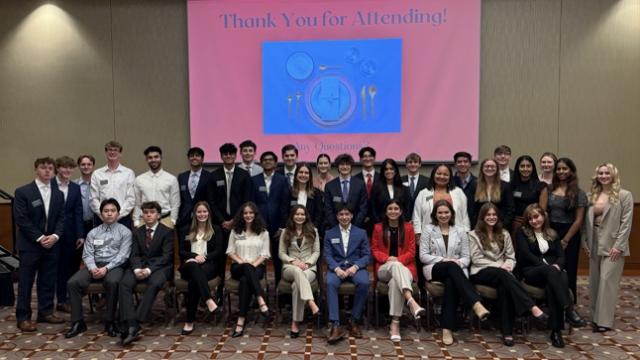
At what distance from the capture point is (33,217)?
12.7 feet

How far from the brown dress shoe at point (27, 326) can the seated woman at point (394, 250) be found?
2.92 meters

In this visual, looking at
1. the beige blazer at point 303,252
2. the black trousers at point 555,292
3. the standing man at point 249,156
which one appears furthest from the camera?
the standing man at point 249,156

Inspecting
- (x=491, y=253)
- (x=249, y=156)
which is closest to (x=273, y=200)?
(x=249, y=156)

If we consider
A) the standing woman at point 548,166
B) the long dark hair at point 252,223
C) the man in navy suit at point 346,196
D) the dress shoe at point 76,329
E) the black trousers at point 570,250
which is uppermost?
the standing woman at point 548,166

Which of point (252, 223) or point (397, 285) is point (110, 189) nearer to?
point (252, 223)

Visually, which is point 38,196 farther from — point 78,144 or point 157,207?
point 78,144

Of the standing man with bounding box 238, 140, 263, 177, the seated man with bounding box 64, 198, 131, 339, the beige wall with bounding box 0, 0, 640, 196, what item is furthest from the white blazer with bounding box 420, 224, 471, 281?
the seated man with bounding box 64, 198, 131, 339

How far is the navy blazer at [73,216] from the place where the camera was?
13.6ft

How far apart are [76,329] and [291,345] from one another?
1.77m

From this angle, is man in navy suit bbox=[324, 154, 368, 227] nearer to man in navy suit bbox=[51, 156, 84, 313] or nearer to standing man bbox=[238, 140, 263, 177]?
standing man bbox=[238, 140, 263, 177]

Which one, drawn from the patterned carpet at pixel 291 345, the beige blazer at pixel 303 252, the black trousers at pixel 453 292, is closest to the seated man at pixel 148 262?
the patterned carpet at pixel 291 345

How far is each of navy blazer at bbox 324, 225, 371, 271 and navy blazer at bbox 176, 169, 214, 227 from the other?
1.33m

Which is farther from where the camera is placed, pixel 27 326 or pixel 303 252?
pixel 303 252

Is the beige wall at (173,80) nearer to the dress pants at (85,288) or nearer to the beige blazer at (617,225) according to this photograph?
the beige blazer at (617,225)
